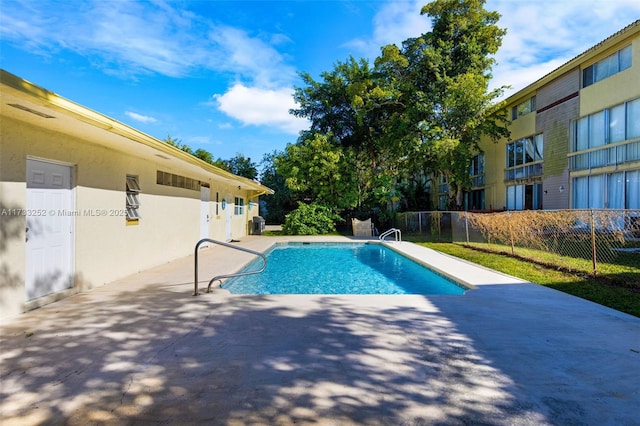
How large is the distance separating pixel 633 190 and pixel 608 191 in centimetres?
100

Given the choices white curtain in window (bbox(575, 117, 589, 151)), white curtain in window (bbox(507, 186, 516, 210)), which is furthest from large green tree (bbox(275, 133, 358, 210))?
white curtain in window (bbox(575, 117, 589, 151))

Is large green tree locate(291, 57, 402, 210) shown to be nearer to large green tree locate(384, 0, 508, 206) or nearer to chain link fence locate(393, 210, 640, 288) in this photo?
large green tree locate(384, 0, 508, 206)

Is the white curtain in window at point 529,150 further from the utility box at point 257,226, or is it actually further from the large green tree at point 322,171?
the utility box at point 257,226

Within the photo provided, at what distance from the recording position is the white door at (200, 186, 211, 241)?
11711mm

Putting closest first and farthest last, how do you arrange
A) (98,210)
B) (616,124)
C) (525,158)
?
1. (98,210)
2. (616,124)
3. (525,158)

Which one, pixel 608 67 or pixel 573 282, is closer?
pixel 573 282

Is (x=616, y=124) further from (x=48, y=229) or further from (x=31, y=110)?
(x=48, y=229)

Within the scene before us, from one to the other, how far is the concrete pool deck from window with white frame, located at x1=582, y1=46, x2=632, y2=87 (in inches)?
520

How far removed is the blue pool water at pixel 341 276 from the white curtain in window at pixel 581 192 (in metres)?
9.39

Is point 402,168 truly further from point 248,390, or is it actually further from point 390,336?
point 248,390

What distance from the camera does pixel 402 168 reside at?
2277 centimetres

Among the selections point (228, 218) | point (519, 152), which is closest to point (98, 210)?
point (228, 218)

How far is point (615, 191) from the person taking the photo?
13570 mm

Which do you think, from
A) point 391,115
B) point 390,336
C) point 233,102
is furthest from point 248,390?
point 233,102
